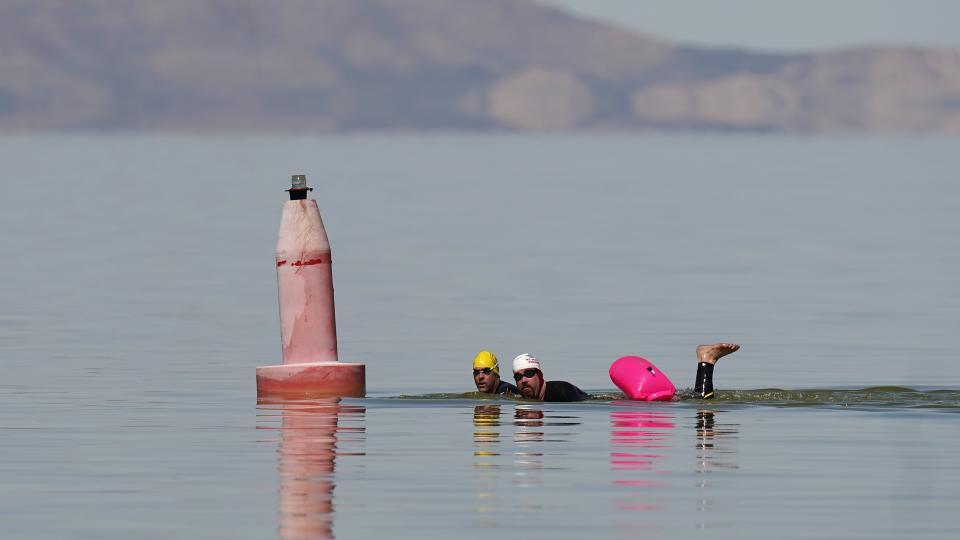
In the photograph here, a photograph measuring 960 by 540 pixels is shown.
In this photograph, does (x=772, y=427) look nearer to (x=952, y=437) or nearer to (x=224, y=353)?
(x=952, y=437)

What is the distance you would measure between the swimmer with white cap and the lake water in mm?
369

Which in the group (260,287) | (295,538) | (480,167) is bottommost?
(295,538)

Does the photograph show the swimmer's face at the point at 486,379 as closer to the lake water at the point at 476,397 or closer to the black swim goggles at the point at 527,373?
the lake water at the point at 476,397

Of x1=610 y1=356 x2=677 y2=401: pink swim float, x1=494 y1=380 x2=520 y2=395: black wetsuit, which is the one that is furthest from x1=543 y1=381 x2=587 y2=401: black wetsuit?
x1=494 y1=380 x2=520 y2=395: black wetsuit

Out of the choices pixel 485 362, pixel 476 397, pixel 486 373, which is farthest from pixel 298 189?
pixel 476 397

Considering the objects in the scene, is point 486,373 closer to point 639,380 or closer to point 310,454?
point 639,380

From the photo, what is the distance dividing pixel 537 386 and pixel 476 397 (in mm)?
950

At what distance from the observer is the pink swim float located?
1128 inches

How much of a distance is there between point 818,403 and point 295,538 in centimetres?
1161

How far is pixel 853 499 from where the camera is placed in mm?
20375

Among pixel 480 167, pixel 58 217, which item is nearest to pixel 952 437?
pixel 58 217

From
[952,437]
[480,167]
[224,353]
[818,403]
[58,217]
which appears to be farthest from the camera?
[480,167]

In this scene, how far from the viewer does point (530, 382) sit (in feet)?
93.7

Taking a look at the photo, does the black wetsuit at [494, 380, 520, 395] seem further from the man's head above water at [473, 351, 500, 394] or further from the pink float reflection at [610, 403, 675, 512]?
the pink float reflection at [610, 403, 675, 512]
